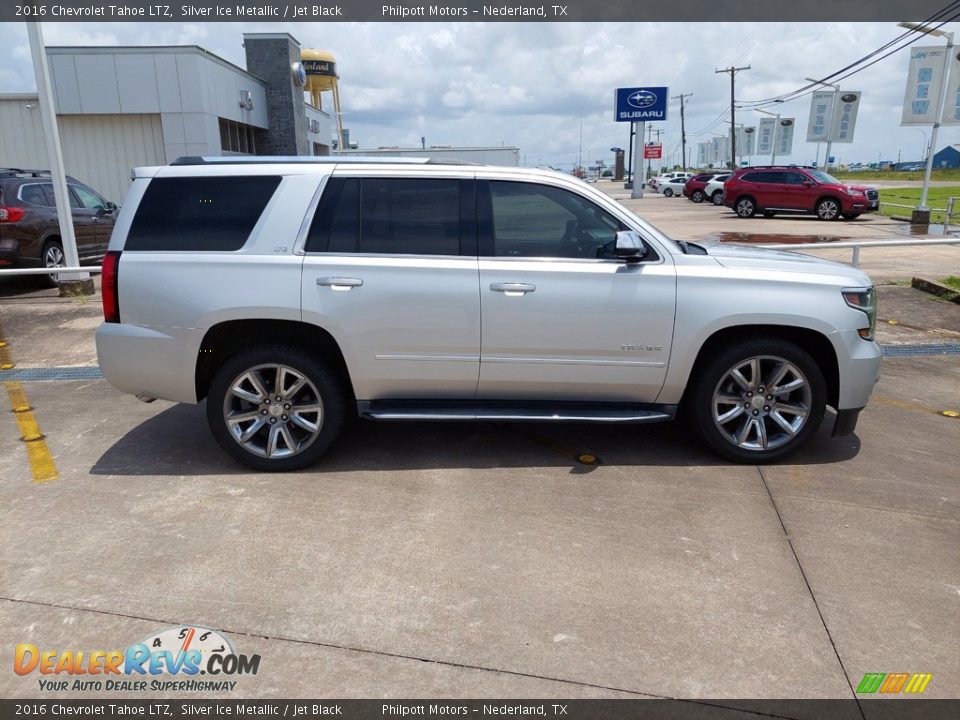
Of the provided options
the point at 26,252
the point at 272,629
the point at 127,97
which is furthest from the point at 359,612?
the point at 127,97

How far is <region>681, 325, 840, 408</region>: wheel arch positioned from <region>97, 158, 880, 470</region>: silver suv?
15mm

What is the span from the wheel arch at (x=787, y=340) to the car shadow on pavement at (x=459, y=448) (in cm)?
53

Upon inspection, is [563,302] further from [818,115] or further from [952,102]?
[818,115]

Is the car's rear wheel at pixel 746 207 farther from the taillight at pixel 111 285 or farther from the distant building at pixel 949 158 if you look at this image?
the distant building at pixel 949 158

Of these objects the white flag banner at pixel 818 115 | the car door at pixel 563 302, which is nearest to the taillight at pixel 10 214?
the car door at pixel 563 302

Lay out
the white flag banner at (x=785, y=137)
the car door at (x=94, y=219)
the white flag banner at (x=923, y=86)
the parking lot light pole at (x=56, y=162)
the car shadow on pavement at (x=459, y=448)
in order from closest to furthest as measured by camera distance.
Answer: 1. the car shadow on pavement at (x=459, y=448)
2. the parking lot light pole at (x=56, y=162)
3. the car door at (x=94, y=219)
4. the white flag banner at (x=923, y=86)
5. the white flag banner at (x=785, y=137)

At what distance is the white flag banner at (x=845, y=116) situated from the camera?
41.2m

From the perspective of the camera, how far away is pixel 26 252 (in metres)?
10.8

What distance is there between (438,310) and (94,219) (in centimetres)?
1019

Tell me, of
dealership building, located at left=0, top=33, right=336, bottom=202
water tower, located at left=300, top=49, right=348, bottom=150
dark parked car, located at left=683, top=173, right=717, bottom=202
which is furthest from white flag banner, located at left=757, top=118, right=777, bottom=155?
dealership building, located at left=0, top=33, right=336, bottom=202

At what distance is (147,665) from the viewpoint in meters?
2.89

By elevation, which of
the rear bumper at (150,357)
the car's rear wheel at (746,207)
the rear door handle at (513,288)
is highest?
the rear door handle at (513,288)

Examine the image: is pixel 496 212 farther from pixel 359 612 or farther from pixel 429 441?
pixel 359 612

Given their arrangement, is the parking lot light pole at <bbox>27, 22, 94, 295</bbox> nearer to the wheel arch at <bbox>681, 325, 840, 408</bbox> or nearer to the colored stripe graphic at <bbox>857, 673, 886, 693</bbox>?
the wheel arch at <bbox>681, 325, 840, 408</bbox>
